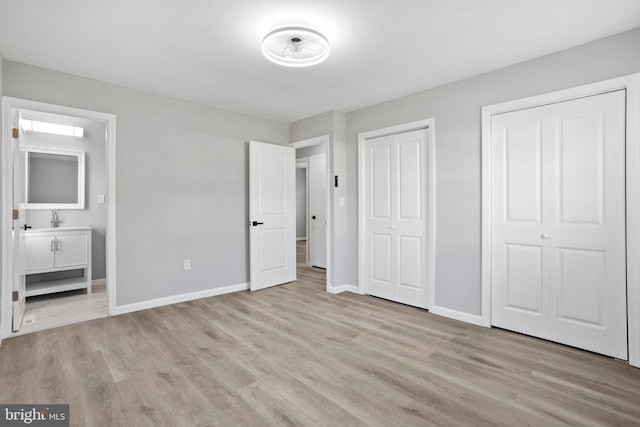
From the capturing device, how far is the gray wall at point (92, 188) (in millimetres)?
4543

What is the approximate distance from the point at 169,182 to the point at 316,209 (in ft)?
9.79

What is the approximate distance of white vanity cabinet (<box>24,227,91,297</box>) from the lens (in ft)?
13.0

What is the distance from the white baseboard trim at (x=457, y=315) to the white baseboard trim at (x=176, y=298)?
258 cm

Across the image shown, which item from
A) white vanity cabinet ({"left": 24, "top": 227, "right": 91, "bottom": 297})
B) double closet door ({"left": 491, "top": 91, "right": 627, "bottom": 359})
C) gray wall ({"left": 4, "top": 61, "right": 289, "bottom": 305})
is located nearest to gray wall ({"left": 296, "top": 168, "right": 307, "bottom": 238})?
gray wall ({"left": 4, "top": 61, "right": 289, "bottom": 305})

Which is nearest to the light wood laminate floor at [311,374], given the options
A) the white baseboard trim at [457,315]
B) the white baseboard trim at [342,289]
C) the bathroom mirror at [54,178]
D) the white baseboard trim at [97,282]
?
the white baseboard trim at [457,315]

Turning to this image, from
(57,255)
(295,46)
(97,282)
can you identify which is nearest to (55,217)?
(57,255)

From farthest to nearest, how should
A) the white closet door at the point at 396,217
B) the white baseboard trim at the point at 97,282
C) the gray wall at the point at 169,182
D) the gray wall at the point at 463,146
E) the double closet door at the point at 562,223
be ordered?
the white baseboard trim at the point at 97,282
the white closet door at the point at 396,217
the gray wall at the point at 169,182
the gray wall at the point at 463,146
the double closet door at the point at 562,223

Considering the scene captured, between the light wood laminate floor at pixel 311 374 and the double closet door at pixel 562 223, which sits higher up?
the double closet door at pixel 562 223

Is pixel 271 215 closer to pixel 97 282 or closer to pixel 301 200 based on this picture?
pixel 97 282

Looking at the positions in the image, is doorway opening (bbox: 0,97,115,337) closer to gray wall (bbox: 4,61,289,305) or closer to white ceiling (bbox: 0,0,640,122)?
gray wall (bbox: 4,61,289,305)

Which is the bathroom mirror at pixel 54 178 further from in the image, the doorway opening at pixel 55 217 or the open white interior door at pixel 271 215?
the open white interior door at pixel 271 215

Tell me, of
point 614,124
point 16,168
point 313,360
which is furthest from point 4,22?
point 614,124

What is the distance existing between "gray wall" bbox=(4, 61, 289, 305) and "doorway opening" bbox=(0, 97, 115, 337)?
144 mm

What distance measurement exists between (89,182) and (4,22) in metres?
2.93
